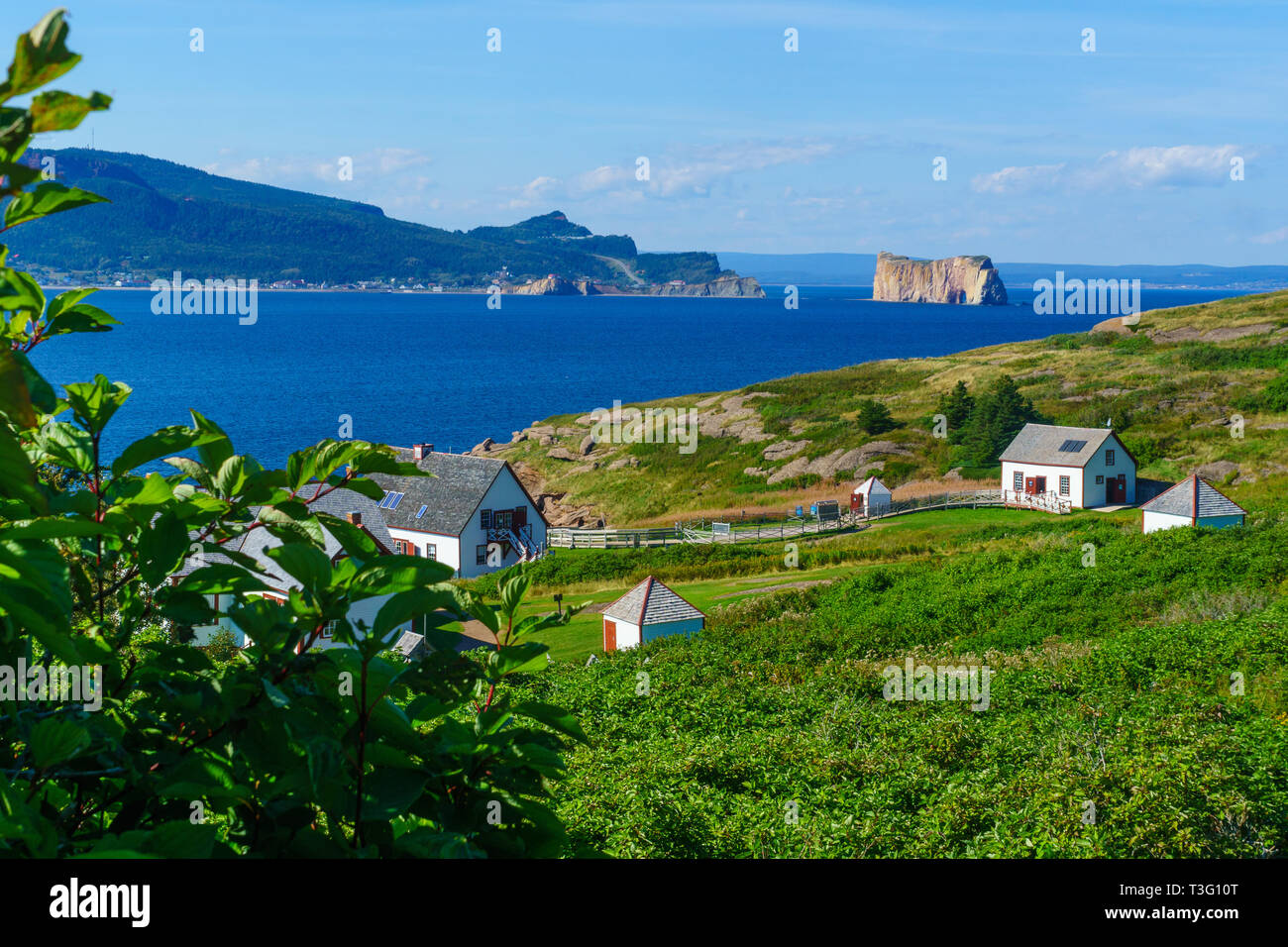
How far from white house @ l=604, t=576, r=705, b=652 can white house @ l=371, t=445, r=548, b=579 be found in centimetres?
2082

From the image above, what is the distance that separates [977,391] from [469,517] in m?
43.9

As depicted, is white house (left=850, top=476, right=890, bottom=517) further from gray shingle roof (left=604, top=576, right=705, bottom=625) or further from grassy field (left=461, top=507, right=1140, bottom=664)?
gray shingle roof (left=604, top=576, right=705, bottom=625)

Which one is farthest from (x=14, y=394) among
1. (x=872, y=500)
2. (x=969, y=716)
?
(x=872, y=500)

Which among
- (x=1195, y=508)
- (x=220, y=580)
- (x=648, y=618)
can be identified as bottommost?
(x=648, y=618)

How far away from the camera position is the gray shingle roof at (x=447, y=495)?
51469mm

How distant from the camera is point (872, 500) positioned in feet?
181

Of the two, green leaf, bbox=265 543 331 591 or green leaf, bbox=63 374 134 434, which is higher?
green leaf, bbox=63 374 134 434

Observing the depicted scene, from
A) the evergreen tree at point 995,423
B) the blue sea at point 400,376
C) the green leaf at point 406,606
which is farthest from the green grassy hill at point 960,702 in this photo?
the blue sea at point 400,376

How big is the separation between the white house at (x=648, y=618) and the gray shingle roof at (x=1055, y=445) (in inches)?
1153

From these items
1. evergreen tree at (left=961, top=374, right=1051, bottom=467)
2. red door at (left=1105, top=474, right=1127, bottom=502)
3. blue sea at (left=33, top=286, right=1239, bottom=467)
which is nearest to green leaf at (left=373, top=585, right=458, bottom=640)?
red door at (left=1105, top=474, right=1127, bottom=502)

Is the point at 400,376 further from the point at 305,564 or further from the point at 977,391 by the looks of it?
the point at 305,564

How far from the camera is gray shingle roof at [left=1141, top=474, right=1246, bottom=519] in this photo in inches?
1491

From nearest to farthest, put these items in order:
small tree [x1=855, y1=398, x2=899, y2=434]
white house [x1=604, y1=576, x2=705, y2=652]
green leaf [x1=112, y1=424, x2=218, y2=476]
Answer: green leaf [x1=112, y1=424, x2=218, y2=476] → white house [x1=604, y1=576, x2=705, y2=652] → small tree [x1=855, y1=398, x2=899, y2=434]
